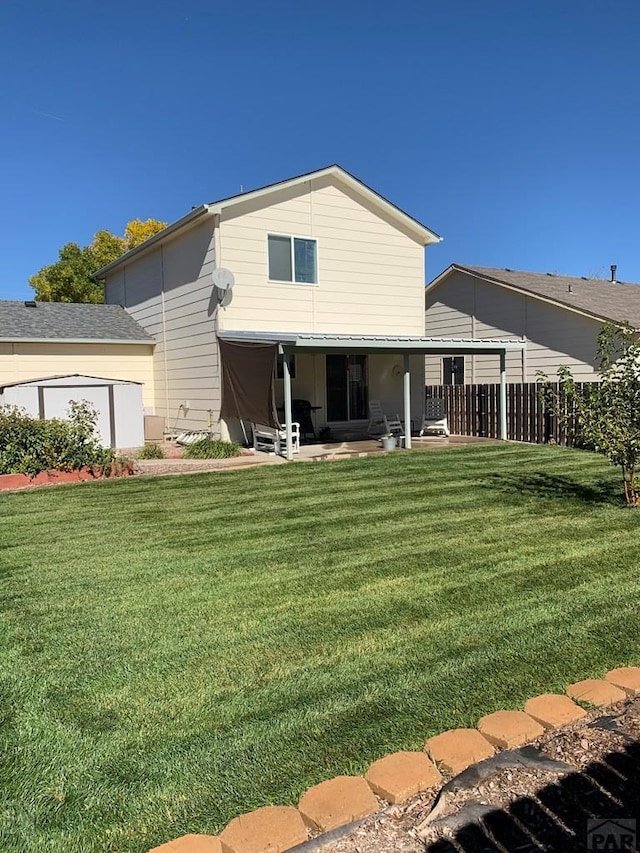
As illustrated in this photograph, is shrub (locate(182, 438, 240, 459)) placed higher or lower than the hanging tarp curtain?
lower

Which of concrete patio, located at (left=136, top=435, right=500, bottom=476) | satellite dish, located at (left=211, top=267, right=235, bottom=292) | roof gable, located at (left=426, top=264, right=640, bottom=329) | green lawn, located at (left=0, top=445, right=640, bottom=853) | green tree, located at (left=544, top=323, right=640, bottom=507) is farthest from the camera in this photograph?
roof gable, located at (left=426, top=264, right=640, bottom=329)

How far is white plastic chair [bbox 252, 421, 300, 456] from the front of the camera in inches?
471

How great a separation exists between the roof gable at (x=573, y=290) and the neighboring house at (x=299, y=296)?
3.73m

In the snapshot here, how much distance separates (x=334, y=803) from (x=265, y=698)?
2.72 ft

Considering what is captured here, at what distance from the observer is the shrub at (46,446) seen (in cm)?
915

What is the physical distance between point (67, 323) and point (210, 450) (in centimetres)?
702

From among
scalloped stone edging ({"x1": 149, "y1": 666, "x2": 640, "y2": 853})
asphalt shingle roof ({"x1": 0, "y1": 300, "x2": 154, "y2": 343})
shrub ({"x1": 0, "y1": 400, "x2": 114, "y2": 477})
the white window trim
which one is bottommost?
scalloped stone edging ({"x1": 149, "y1": 666, "x2": 640, "y2": 853})

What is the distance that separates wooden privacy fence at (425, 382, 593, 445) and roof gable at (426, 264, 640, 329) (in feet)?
10.6

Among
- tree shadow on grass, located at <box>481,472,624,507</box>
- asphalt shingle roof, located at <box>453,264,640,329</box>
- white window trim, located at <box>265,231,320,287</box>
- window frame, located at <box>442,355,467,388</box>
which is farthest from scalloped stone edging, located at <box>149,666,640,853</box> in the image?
window frame, located at <box>442,355,467,388</box>

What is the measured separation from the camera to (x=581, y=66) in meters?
13.7

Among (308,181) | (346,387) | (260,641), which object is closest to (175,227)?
(308,181)

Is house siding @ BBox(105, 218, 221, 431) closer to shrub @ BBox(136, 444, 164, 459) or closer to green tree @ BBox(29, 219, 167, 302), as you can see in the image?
shrub @ BBox(136, 444, 164, 459)

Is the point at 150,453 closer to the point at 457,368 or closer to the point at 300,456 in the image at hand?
the point at 300,456

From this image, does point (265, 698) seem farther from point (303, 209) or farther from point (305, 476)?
point (303, 209)
